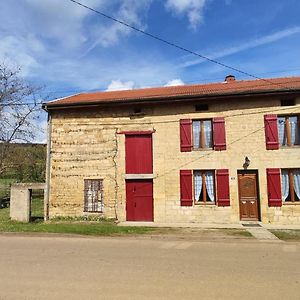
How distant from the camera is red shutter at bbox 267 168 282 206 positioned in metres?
15.4

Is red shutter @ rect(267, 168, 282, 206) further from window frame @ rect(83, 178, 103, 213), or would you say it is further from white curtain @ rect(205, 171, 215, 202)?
window frame @ rect(83, 178, 103, 213)

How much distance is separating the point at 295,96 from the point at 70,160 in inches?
438

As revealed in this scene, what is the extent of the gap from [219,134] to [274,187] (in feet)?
11.2

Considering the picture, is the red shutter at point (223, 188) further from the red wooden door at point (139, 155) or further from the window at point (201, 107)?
the red wooden door at point (139, 155)

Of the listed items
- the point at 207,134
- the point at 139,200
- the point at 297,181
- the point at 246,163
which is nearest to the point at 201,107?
the point at 207,134

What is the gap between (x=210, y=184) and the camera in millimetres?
16125

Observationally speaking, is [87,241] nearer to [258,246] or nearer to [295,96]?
[258,246]

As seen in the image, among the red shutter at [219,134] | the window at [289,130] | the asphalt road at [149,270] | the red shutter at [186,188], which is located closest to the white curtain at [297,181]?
the window at [289,130]

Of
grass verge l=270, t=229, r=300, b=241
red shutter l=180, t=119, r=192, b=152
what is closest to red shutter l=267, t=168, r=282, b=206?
grass verge l=270, t=229, r=300, b=241

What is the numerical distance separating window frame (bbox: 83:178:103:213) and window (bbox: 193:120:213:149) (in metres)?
5.07

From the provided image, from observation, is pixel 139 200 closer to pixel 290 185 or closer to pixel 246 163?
pixel 246 163

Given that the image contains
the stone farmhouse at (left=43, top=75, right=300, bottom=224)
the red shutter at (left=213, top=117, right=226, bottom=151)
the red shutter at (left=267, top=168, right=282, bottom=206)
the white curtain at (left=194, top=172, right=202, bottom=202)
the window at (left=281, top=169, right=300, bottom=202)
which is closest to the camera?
the red shutter at (left=267, top=168, right=282, bottom=206)

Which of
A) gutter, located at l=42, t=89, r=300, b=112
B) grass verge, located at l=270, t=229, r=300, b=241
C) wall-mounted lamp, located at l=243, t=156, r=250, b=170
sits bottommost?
grass verge, located at l=270, t=229, r=300, b=241

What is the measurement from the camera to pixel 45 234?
12.7 metres
